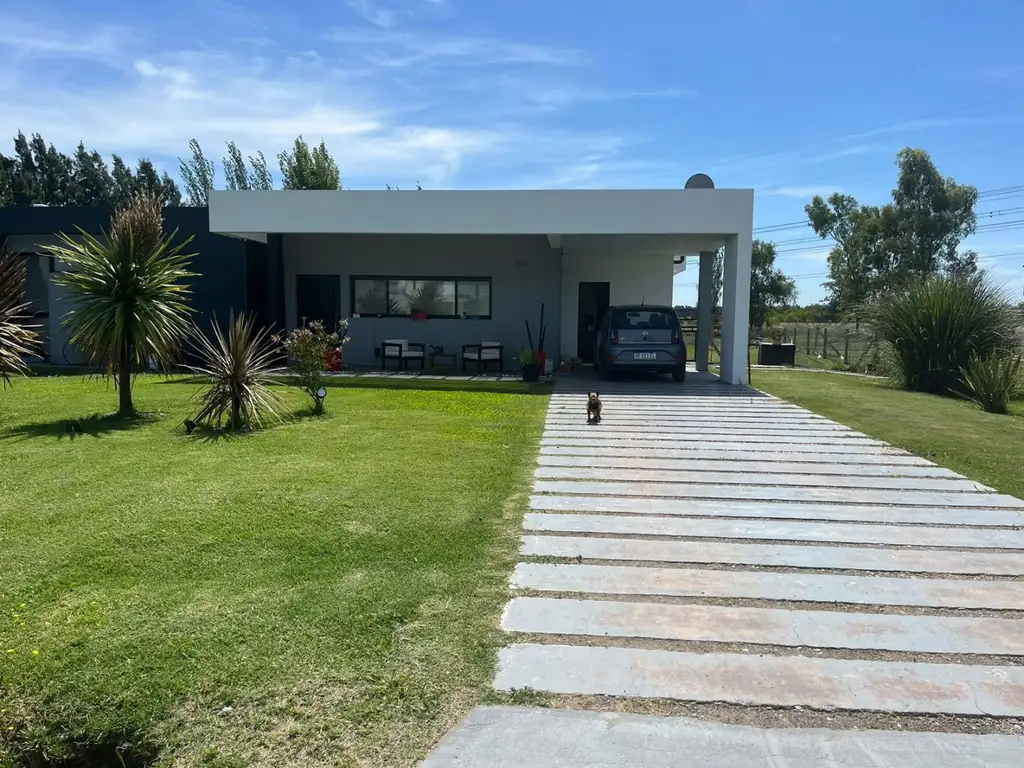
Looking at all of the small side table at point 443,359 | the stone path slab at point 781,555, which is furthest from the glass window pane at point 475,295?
the stone path slab at point 781,555

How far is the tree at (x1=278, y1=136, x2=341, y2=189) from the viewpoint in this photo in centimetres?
3675

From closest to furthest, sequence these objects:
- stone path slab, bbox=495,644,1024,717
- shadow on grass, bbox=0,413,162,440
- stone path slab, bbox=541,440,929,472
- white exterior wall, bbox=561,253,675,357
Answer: stone path slab, bbox=495,644,1024,717, stone path slab, bbox=541,440,929,472, shadow on grass, bbox=0,413,162,440, white exterior wall, bbox=561,253,675,357

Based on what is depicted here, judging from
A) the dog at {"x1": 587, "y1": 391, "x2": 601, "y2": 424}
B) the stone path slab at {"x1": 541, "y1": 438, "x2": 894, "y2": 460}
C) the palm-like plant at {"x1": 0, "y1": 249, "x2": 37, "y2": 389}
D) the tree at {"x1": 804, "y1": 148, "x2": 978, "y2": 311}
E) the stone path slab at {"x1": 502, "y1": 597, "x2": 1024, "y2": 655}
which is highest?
the tree at {"x1": 804, "y1": 148, "x2": 978, "y2": 311}

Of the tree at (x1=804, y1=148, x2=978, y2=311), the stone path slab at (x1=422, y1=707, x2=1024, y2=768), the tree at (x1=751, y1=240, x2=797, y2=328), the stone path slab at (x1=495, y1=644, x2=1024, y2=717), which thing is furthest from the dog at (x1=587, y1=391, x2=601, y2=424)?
the tree at (x1=751, y1=240, x2=797, y2=328)

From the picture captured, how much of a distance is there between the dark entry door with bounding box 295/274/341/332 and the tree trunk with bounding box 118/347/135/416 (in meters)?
8.32

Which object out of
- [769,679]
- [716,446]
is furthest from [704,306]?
[769,679]

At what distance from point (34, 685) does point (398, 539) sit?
195 cm

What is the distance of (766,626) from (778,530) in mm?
1541

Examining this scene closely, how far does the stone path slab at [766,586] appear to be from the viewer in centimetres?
364

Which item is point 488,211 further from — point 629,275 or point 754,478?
point 754,478

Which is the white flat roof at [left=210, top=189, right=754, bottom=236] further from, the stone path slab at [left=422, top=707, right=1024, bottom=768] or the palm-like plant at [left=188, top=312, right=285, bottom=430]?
the stone path slab at [left=422, top=707, right=1024, bottom=768]

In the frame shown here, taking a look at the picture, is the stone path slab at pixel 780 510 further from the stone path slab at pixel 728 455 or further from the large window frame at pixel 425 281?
the large window frame at pixel 425 281

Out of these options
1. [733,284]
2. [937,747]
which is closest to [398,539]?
[937,747]

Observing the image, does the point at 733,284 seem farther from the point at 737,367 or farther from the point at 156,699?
the point at 156,699
